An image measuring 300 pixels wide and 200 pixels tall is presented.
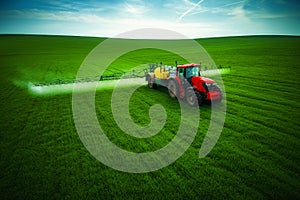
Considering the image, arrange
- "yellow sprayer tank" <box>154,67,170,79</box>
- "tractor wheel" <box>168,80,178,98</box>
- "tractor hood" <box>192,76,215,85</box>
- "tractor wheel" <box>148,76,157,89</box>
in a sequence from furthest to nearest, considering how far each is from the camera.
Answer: "tractor wheel" <box>148,76,157,89</box> < "yellow sprayer tank" <box>154,67,170,79</box> < "tractor wheel" <box>168,80,178,98</box> < "tractor hood" <box>192,76,215,85</box>

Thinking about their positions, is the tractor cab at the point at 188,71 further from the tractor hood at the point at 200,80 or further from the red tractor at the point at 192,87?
the tractor hood at the point at 200,80

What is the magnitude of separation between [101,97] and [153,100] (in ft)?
10.5

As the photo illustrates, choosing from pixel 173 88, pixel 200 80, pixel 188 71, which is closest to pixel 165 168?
pixel 200 80

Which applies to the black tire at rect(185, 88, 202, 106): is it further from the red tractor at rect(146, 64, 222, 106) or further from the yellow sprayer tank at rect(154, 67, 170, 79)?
the yellow sprayer tank at rect(154, 67, 170, 79)

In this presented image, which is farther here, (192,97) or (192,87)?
(192,87)

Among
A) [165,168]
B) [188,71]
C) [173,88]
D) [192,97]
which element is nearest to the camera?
[165,168]

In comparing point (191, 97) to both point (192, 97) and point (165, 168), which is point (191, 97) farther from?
point (165, 168)

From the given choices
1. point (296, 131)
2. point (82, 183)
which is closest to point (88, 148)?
point (82, 183)

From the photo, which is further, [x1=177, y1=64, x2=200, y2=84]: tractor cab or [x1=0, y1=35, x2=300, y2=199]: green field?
[x1=177, y1=64, x2=200, y2=84]: tractor cab

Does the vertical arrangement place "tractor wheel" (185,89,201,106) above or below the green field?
above

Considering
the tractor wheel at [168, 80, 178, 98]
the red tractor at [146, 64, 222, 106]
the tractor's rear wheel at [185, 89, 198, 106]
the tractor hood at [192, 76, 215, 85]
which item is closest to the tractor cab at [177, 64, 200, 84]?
the red tractor at [146, 64, 222, 106]

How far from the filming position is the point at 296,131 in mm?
5840

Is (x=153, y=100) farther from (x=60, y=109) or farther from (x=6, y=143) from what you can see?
(x=6, y=143)

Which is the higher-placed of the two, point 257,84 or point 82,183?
point 257,84
